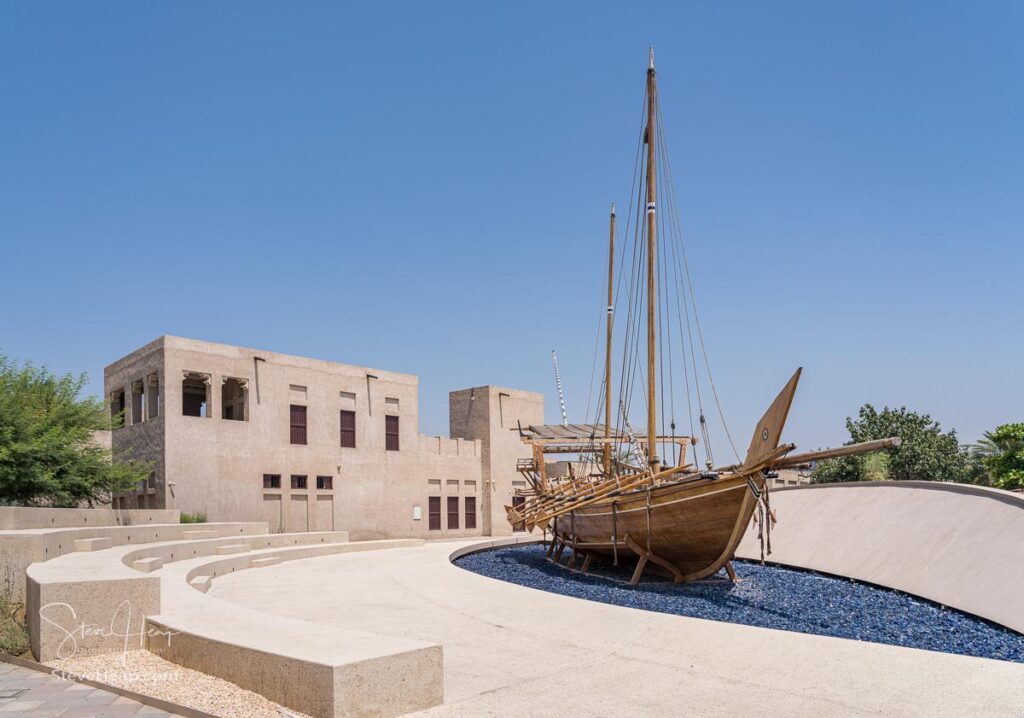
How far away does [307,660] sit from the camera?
5.64 meters

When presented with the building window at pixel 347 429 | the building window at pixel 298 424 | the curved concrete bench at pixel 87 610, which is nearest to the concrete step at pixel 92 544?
the curved concrete bench at pixel 87 610

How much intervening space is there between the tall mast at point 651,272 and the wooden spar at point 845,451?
15.0ft

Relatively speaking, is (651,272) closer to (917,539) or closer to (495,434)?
(917,539)

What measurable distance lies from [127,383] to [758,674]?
2493cm

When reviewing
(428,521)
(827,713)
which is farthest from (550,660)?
(428,521)

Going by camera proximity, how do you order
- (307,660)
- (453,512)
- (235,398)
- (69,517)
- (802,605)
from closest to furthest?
(307,660)
(802,605)
(69,517)
(235,398)
(453,512)

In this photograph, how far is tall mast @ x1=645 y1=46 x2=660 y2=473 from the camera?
Result: 66.7 feet

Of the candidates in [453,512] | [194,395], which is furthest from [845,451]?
[194,395]

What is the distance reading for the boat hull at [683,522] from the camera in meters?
16.1

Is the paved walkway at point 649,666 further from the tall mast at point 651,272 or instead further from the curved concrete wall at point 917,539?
the tall mast at point 651,272

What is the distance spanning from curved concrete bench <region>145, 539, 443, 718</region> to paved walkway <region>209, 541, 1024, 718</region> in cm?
35

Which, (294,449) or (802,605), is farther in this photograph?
(294,449)

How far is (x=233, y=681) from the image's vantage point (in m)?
6.38

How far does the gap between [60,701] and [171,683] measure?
819 millimetres
